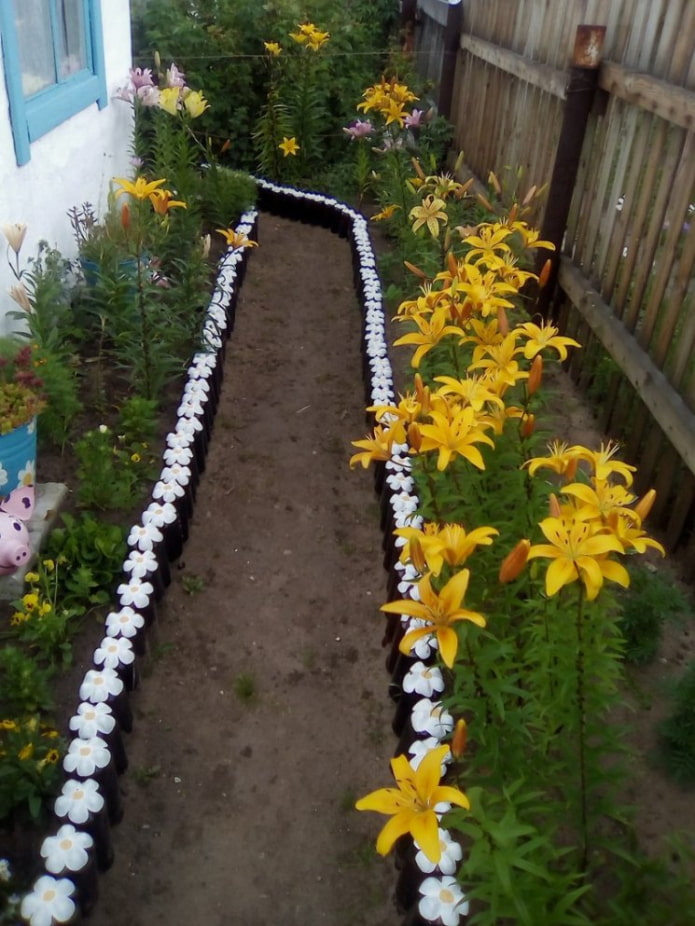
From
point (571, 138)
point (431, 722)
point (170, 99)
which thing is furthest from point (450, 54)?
point (431, 722)

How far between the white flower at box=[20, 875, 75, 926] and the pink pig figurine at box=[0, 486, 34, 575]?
3.89 ft

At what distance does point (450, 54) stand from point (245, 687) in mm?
6343

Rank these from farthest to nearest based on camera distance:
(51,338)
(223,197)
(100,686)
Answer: (223,197), (51,338), (100,686)

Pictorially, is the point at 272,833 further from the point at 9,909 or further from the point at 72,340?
the point at 72,340

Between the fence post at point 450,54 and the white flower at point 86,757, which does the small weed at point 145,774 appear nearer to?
the white flower at point 86,757

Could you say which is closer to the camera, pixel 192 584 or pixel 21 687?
pixel 21 687

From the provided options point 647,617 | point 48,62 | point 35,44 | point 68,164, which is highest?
point 35,44

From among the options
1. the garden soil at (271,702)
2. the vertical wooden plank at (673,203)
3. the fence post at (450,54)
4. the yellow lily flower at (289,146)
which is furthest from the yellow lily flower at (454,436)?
the fence post at (450,54)

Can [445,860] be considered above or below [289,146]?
below

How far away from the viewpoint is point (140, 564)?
3.14 meters

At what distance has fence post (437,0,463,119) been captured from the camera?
23.6 feet

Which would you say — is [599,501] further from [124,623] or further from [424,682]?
[124,623]

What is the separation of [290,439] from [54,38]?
261cm

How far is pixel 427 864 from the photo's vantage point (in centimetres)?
215
